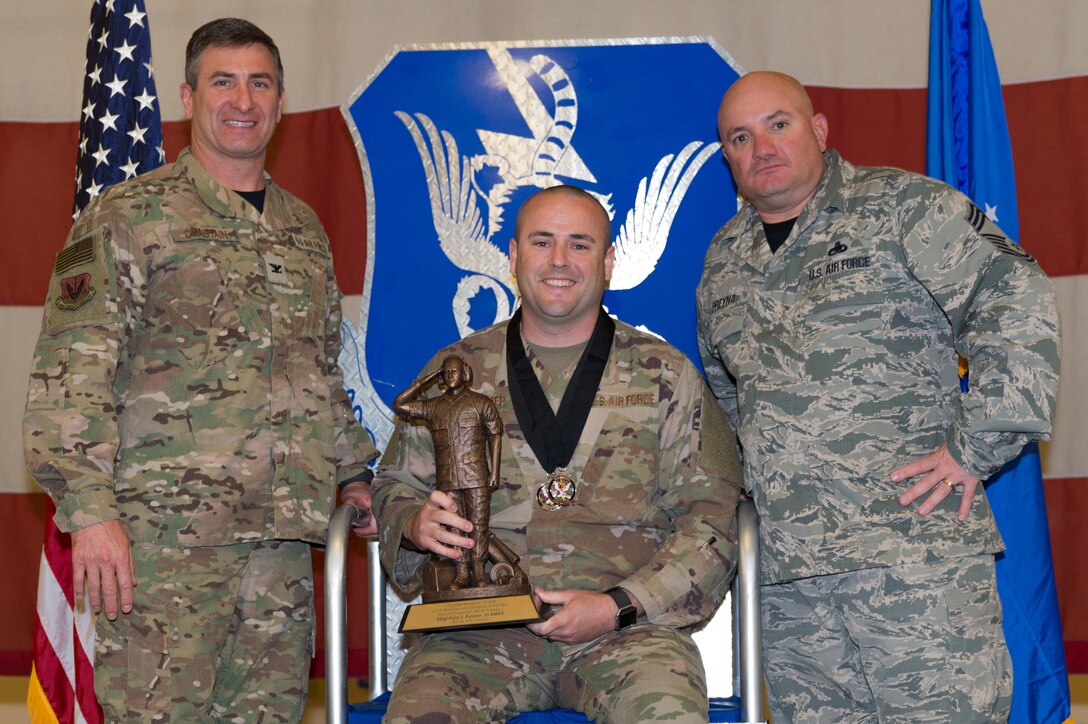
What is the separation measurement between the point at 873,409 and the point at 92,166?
7.38 ft

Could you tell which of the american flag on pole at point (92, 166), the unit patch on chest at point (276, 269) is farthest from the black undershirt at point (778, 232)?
A: the american flag on pole at point (92, 166)

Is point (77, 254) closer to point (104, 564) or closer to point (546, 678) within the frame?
point (104, 564)

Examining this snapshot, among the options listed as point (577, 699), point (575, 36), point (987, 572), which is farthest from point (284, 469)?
point (575, 36)

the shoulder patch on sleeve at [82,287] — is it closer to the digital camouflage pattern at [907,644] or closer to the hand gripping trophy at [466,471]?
the hand gripping trophy at [466,471]

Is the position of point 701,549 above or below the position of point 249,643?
above

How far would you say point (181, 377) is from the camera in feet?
7.99

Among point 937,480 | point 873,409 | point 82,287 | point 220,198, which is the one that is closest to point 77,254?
point 82,287

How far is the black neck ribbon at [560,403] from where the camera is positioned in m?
2.47

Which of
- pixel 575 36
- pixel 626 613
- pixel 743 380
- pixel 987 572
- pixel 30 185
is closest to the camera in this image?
pixel 626 613

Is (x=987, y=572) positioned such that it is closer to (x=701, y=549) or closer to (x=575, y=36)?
(x=701, y=549)

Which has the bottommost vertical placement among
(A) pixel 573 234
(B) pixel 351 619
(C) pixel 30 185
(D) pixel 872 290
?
(B) pixel 351 619

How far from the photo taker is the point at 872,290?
247 centimetres

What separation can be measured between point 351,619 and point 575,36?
2.10 m

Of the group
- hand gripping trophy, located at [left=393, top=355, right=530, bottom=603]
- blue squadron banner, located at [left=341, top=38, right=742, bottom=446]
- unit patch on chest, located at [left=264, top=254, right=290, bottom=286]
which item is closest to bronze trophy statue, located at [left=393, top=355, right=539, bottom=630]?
hand gripping trophy, located at [left=393, top=355, right=530, bottom=603]
